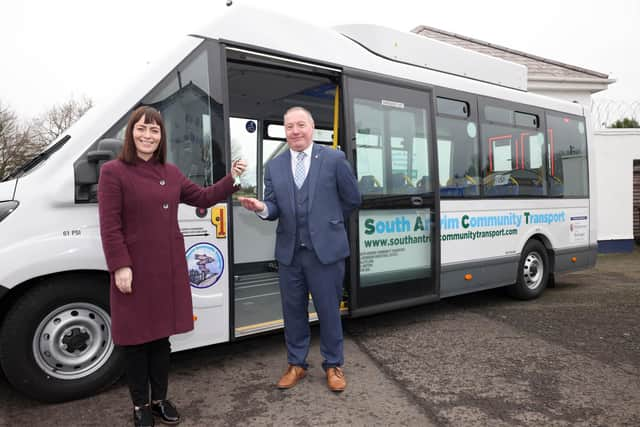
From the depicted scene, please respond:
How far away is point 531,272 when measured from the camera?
607 cm

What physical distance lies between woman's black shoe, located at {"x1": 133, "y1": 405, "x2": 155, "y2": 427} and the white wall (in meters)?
11.3

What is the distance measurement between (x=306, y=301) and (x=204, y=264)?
79 centimetres

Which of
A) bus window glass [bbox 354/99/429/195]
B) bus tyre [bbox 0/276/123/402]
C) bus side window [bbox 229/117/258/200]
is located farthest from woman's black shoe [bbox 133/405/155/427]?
bus side window [bbox 229/117/258/200]

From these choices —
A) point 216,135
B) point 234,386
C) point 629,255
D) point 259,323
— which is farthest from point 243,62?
point 629,255

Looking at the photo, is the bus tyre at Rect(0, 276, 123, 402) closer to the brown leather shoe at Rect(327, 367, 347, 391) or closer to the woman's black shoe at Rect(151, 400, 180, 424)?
the woman's black shoe at Rect(151, 400, 180, 424)

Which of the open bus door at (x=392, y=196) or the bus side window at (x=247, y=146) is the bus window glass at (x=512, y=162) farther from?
the bus side window at (x=247, y=146)

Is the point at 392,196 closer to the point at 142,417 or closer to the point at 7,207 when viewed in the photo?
the point at 142,417

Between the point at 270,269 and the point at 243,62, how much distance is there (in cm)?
319

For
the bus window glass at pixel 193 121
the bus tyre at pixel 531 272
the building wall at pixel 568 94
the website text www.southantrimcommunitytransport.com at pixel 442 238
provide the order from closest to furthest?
the bus window glass at pixel 193 121 < the website text www.southantrimcommunitytransport.com at pixel 442 238 < the bus tyre at pixel 531 272 < the building wall at pixel 568 94

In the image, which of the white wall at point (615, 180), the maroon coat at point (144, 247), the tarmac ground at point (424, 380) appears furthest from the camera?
the white wall at point (615, 180)

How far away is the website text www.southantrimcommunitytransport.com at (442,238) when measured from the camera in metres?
4.41

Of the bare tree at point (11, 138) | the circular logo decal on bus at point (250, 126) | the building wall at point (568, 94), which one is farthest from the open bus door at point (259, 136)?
the bare tree at point (11, 138)

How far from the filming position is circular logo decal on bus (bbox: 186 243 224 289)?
328 centimetres

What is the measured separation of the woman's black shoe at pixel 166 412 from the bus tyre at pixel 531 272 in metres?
4.60
